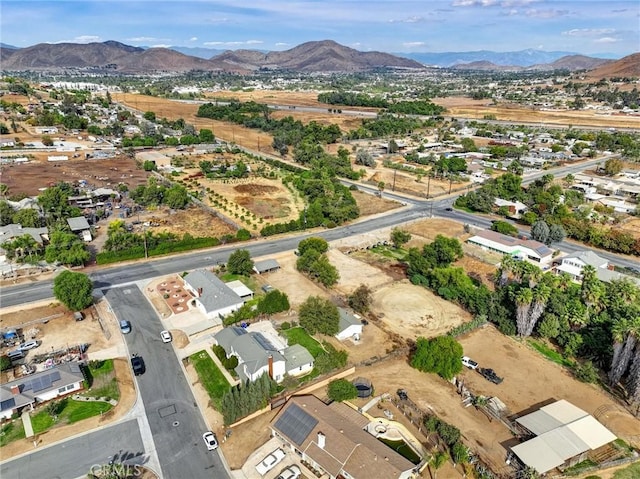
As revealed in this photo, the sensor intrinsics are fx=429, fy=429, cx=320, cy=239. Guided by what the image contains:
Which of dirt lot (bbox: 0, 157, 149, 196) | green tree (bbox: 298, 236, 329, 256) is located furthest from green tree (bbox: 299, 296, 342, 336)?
dirt lot (bbox: 0, 157, 149, 196)

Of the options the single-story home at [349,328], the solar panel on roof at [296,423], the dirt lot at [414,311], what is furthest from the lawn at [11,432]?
the dirt lot at [414,311]

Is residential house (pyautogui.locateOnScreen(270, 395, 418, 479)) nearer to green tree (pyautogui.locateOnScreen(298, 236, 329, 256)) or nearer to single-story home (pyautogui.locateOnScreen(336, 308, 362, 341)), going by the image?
single-story home (pyautogui.locateOnScreen(336, 308, 362, 341))

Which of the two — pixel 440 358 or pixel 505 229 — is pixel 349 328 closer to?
pixel 440 358

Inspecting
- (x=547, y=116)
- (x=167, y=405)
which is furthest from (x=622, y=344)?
(x=547, y=116)

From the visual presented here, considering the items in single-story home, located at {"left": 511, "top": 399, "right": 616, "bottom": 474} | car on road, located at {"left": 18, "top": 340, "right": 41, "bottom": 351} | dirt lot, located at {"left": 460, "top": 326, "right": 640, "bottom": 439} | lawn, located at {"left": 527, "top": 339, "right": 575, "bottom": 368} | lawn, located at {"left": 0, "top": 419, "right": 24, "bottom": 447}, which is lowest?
lawn, located at {"left": 527, "top": 339, "right": 575, "bottom": 368}

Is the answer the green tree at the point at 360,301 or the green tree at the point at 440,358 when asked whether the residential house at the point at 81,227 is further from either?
the green tree at the point at 440,358

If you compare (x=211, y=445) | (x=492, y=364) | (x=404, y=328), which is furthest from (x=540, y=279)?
(x=211, y=445)
